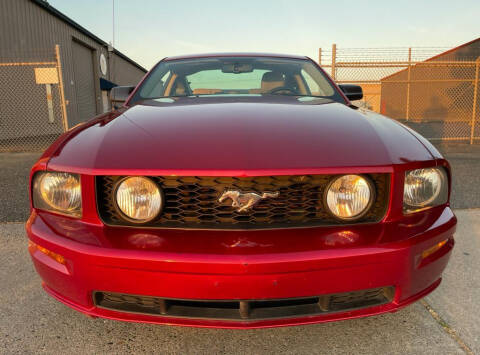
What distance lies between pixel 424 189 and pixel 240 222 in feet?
2.46

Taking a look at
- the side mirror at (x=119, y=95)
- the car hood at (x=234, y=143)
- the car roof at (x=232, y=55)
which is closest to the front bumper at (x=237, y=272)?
the car hood at (x=234, y=143)

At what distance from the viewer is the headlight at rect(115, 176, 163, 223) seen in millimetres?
1245

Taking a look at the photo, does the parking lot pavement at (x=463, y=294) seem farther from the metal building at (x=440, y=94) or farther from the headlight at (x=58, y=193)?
the metal building at (x=440, y=94)

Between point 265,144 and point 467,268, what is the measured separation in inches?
68.9

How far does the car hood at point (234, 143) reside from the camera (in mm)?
1207

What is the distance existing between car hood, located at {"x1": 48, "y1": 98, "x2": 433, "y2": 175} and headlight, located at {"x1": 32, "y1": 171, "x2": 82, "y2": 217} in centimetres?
5

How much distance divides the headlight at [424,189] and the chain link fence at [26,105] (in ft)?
32.8

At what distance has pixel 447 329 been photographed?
5.20 ft

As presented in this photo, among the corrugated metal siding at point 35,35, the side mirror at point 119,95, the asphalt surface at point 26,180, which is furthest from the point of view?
the corrugated metal siding at point 35,35

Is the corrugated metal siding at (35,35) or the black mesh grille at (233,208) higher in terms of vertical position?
the corrugated metal siding at (35,35)

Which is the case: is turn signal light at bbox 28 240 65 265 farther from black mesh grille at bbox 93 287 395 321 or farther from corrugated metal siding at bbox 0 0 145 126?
corrugated metal siding at bbox 0 0 145 126

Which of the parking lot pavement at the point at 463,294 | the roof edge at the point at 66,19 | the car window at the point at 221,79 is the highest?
the roof edge at the point at 66,19

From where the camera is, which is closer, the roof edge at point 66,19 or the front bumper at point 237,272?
the front bumper at point 237,272

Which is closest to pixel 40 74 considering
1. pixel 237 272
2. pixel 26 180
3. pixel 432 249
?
pixel 26 180
